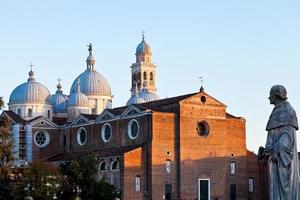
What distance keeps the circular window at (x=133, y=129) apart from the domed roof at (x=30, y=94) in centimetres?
1718

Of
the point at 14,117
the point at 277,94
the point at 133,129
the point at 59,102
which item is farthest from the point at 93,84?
the point at 277,94

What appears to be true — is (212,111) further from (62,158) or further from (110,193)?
(110,193)

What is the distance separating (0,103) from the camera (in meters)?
47.6

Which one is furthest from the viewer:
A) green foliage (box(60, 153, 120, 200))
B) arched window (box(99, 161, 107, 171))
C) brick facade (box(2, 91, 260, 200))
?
arched window (box(99, 161, 107, 171))

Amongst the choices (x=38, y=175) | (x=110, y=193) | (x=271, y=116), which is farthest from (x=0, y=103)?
(x=271, y=116)

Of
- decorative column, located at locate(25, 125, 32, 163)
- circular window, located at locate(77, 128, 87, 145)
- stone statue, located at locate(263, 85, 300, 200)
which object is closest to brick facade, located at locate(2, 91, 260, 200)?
circular window, located at locate(77, 128, 87, 145)

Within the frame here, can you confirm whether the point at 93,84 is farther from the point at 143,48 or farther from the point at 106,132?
the point at 143,48

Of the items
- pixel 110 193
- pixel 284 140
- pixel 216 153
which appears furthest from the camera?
pixel 216 153

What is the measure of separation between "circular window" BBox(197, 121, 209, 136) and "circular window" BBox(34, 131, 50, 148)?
18.4 metres

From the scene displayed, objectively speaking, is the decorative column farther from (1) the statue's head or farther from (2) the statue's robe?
(2) the statue's robe

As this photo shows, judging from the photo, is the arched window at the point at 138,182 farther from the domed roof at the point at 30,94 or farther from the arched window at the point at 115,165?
the domed roof at the point at 30,94

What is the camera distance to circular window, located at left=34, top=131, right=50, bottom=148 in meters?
80.4

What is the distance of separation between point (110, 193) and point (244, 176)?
1048 inches

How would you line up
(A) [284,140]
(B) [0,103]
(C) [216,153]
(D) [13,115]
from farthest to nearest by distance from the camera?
1. (D) [13,115]
2. (C) [216,153]
3. (B) [0,103]
4. (A) [284,140]
